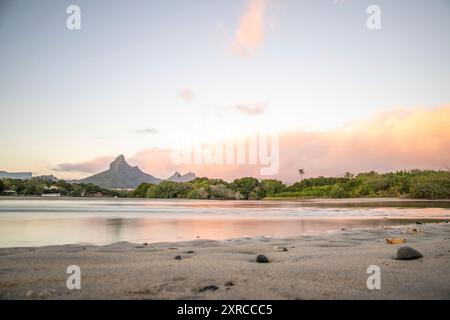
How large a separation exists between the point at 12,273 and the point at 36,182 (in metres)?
79.9

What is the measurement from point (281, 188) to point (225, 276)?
105964 millimetres

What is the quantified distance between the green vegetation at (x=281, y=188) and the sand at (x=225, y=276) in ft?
220

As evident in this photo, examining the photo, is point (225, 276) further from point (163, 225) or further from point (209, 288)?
point (163, 225)

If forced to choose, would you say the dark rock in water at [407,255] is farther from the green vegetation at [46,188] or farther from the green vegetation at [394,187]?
the green vegetation at [46,188]

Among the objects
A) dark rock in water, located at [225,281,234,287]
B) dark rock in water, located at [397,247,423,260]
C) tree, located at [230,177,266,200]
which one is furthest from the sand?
tree, located at [230,177,266,200]

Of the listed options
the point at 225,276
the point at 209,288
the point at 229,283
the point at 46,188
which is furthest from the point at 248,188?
the point at 209,288

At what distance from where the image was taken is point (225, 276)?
4.07 m

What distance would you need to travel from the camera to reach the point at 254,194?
344 ft

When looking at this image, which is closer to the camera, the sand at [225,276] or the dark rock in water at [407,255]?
the sand at [225,276]

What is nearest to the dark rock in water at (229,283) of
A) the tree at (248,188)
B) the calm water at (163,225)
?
the calm water at (163,225)

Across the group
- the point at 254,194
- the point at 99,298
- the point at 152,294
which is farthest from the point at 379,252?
the point at 254,194

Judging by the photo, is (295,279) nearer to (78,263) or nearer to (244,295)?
(244,295)

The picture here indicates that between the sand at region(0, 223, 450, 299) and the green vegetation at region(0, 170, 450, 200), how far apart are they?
220 ft

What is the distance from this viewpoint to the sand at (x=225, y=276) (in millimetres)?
3354
